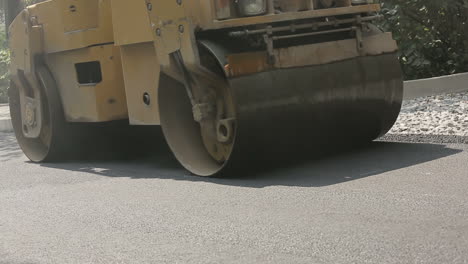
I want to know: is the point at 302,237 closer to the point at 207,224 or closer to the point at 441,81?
the point at 207,224

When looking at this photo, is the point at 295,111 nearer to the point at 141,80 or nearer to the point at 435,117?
the point at 141,80

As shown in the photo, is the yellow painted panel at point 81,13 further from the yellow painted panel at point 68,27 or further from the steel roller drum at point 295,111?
the steel roller drum at point 295,111

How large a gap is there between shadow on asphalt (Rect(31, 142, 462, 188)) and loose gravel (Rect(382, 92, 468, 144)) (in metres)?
0.37

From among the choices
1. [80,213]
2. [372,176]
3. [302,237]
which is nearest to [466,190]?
[372,176]

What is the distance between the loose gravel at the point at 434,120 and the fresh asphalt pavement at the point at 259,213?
35 centimetres

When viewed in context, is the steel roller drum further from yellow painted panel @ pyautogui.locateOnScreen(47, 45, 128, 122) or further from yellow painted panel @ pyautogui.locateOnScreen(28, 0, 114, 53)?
yellow painted panel @ pyautogui.locateOnScreen(28, 0, 114, 53)

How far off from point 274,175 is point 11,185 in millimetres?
2278

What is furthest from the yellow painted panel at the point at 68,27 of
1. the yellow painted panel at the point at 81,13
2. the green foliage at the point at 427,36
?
the green foliage at the point at 427,36

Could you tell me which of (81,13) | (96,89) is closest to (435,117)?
(96,89)

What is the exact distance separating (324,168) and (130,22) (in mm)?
2027

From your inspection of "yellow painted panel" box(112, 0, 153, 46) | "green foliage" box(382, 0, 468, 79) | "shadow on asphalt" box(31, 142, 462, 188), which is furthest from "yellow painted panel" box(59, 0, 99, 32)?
"green foliage" box(382, 0, 468, 79)

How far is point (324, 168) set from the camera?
7.07 metres

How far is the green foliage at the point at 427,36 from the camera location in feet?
43.9

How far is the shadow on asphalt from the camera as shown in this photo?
21.9 feet
